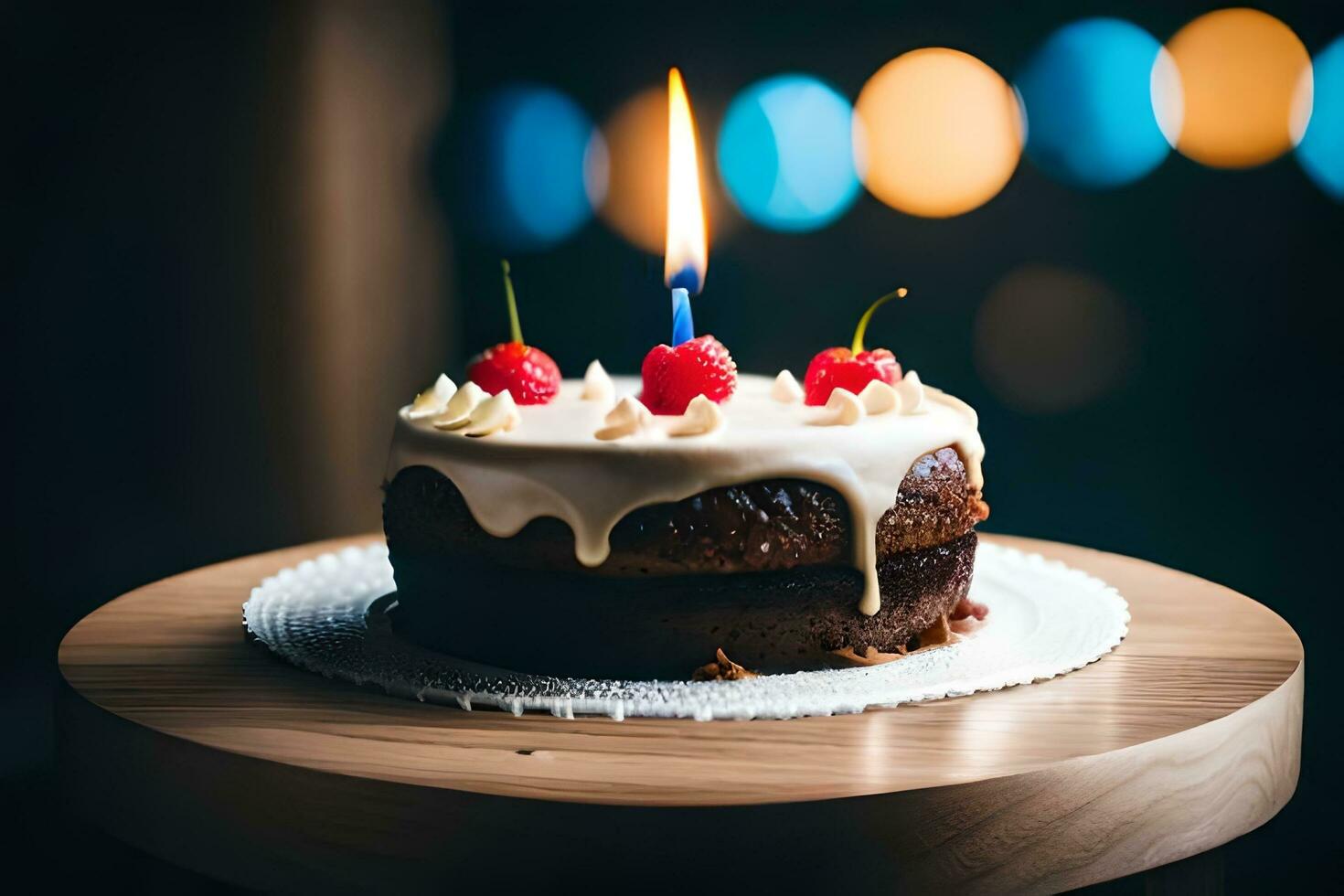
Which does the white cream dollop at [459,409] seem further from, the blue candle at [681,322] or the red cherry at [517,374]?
the blue candle at [681,322]

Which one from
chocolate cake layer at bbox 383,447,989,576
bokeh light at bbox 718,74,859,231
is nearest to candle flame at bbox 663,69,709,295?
chocolate cake layer at bbox 383,447,989,576

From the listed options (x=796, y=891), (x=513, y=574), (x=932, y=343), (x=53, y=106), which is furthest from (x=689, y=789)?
(x=932, y=343)

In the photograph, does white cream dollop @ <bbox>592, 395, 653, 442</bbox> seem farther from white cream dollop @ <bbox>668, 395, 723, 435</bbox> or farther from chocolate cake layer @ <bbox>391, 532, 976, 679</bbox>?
chocolate cake layer @ <bbox>391, 532, 976, 679</bbox>

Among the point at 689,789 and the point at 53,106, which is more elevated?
the point at 53,106

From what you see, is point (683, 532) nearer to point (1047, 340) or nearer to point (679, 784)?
point (679, 784)

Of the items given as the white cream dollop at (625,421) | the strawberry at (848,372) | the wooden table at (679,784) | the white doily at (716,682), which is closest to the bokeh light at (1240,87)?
the white doily at (716,682)

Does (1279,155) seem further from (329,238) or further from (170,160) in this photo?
(170,160)
